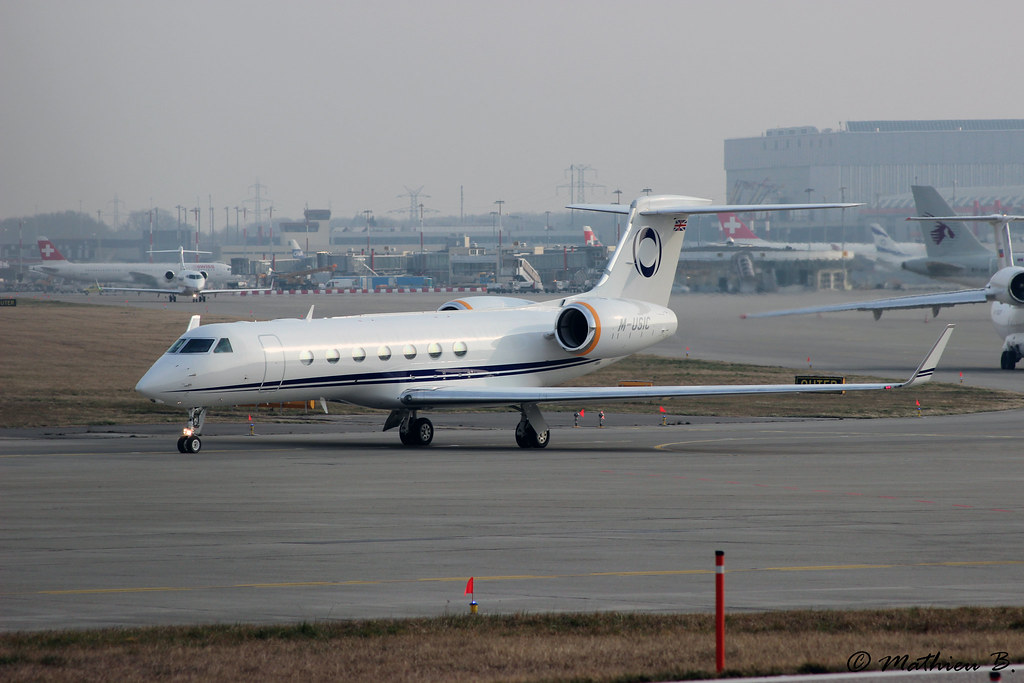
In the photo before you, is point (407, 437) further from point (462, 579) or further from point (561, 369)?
point (462, 579)

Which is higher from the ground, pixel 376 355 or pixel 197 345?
pixel 197 345

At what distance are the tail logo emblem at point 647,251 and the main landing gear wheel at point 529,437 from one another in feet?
21.1

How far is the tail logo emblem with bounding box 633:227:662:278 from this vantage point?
31297 mm

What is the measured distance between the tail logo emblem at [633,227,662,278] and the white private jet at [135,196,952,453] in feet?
0.09

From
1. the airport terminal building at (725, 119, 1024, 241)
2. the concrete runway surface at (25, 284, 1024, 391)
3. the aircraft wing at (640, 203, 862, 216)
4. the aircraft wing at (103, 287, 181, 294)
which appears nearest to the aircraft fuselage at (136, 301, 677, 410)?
the aircraft wing at (640, 203, 862, 216)

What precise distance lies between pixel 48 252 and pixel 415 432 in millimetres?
105621

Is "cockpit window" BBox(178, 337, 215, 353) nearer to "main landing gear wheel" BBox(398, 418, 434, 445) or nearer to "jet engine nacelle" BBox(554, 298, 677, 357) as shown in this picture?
"main landing gear wheel" BBox(398, 418, 434, 445)

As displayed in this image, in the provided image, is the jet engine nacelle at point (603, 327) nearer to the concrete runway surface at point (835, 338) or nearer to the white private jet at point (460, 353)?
the white private jet at point (460, 353)

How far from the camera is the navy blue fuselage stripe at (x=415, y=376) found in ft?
82.6

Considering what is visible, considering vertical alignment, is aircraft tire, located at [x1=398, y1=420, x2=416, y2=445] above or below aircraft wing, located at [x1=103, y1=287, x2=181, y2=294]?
below

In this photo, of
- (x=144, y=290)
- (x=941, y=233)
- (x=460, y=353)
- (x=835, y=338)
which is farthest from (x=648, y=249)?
(x=144, y=290)

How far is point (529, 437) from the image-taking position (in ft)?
88.0

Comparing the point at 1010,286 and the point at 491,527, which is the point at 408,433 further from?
the point at 1010,286

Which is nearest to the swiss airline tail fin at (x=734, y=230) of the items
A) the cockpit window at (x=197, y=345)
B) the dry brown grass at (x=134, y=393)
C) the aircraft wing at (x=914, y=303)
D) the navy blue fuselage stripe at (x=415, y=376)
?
the dry brown grass at (x=134, y=393)
